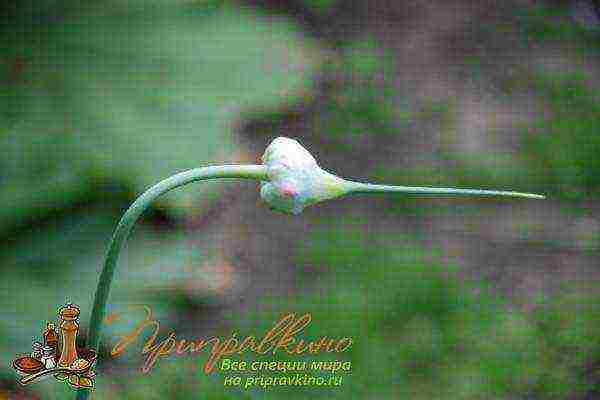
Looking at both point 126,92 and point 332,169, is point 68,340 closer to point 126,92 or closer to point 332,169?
point 126,92

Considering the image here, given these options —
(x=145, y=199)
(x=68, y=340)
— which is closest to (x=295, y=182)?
(x=145, y=199)

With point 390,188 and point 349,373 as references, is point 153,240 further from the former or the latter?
point 390,188

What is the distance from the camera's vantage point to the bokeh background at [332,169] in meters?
1.52

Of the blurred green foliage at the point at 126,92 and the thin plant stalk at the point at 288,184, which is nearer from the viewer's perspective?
the thin plant stalk at the point at 288,184

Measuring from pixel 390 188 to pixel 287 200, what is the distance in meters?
0.10

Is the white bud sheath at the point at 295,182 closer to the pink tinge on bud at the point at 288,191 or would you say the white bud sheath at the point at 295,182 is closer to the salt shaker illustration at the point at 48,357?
A: the pink tinge on bud at the point at 288,191

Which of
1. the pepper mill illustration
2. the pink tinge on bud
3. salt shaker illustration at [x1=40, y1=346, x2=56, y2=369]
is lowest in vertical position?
salt shaker illustration at [x1=40, y1=346, x2=56, y2=369]

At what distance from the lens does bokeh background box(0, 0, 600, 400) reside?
152cm

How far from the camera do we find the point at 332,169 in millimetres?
1991

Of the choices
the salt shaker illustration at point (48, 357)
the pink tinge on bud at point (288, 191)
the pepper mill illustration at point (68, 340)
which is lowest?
the salt shaker illustration at point (48, 357)

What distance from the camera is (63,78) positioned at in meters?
1.59

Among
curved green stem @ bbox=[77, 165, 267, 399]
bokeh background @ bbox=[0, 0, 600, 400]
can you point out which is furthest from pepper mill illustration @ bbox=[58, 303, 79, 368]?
bokeh background @ bbox=[0, 0, 600, 400]

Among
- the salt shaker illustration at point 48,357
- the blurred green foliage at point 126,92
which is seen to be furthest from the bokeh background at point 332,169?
the salt shaker illustration at point 48,357

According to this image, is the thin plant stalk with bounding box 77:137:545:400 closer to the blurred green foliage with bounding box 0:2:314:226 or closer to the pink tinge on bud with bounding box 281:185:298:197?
the pink tinge on bud with bounding box 281:185:298:197
